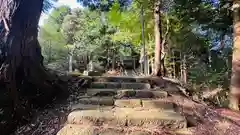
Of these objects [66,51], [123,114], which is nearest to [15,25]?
[123,114]

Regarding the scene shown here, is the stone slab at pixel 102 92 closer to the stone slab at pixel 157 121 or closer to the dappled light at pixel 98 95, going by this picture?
the dappled light at pixel 98 95

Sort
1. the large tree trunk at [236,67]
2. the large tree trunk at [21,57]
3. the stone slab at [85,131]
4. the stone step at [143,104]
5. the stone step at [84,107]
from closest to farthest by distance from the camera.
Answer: the stone slab at [85,131] < the large tree trunk at [21,57] < the stone step at [84,107] < the stone step at [143,104] < the large tree trunk at [236,67]

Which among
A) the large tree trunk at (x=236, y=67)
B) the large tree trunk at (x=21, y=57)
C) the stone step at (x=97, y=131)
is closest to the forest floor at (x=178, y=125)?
the stone step at (x=97, y=131)

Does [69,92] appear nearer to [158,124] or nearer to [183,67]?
[158,124]

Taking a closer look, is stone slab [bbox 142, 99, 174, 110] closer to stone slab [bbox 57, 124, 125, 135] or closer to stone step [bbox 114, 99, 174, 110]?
stone step [bbox 114, 99, 174, 110]

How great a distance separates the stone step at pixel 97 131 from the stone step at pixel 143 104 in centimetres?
66

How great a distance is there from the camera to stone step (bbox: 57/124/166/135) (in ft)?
8.87

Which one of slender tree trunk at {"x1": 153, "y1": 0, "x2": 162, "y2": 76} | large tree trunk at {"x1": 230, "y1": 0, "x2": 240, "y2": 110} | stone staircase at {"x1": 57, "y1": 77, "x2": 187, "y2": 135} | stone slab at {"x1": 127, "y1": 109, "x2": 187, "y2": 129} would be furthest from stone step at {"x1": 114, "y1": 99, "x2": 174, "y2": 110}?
slender tree trunk at {"x1": 153, "y1": 0, "x2": 162, "y2": 76}

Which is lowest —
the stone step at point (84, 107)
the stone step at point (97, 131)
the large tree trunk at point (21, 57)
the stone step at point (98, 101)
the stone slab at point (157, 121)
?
the stone step at point (97, 131)

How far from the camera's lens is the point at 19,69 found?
3176 millimetres

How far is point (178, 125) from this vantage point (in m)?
2.93

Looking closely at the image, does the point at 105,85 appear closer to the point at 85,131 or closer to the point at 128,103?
the point at 128,103

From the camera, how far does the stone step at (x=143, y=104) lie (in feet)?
11.4

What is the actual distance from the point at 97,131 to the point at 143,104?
3.14ft
